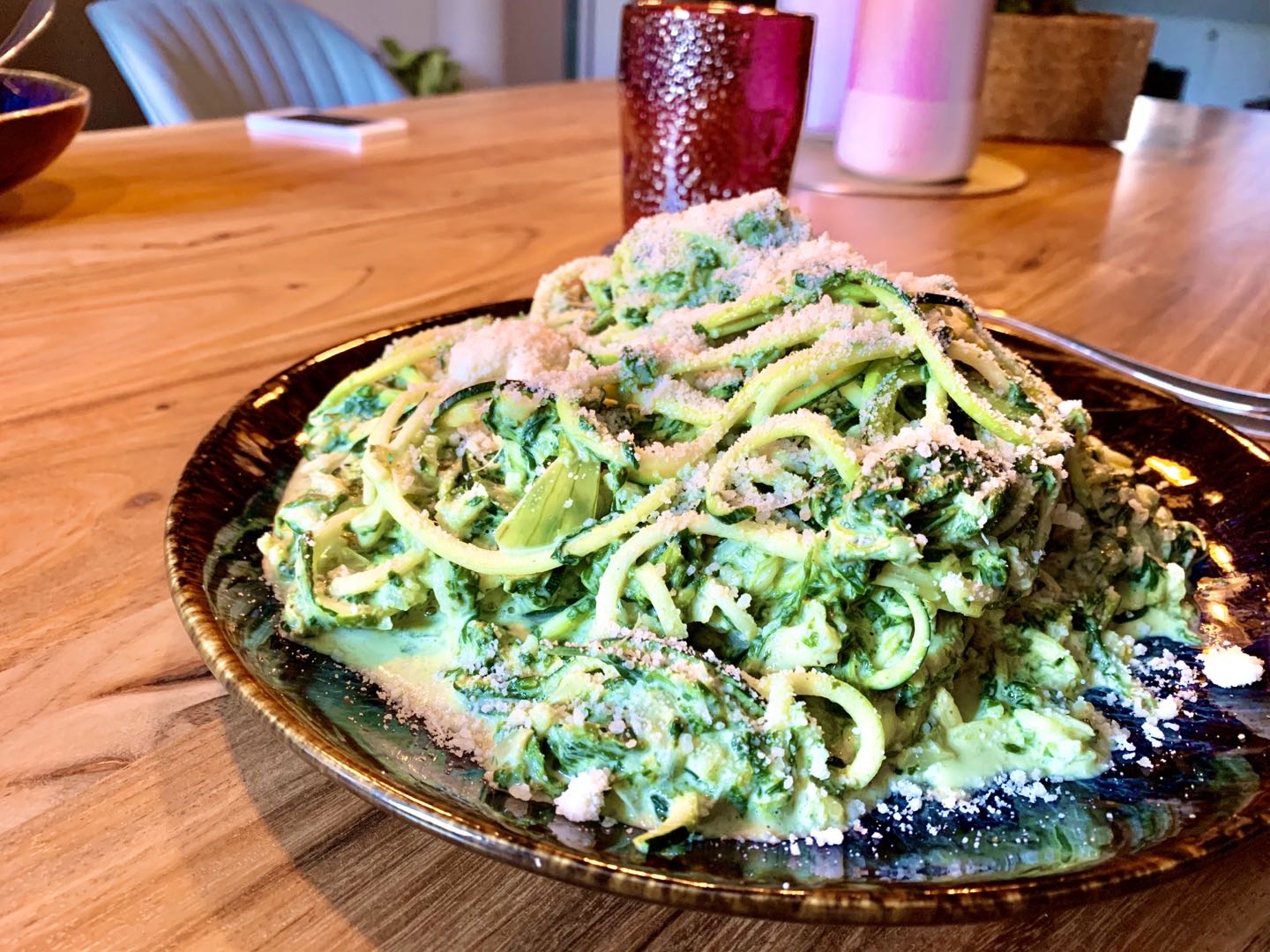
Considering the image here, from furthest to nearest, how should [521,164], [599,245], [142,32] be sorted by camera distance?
[142,32]
[521,164]
[599,245]

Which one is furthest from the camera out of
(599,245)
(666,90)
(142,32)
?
(142,32)

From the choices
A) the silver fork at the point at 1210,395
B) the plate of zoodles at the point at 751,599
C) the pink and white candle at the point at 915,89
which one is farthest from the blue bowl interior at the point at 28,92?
the silver fork at the point at 1210,395

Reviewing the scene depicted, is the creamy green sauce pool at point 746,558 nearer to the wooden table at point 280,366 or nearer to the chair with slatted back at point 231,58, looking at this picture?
the wooden table at point 280,366

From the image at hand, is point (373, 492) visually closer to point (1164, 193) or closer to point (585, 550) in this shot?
point (585, 550)

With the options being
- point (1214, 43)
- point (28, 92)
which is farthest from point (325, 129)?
point (1214, 43)

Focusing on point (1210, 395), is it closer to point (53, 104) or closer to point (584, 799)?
point (584, 799)

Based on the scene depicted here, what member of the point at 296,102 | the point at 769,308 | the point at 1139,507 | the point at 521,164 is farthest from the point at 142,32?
the point at 1139,507

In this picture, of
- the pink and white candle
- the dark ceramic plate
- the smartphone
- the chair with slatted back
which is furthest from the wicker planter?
the dark ceramic plate
